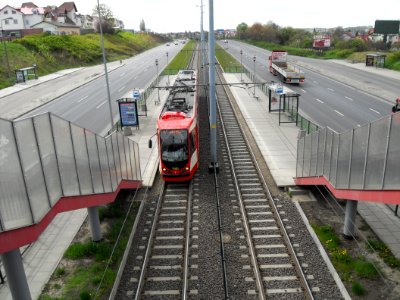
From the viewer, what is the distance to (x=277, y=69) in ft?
168

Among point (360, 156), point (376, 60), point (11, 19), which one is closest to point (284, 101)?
point (360, 156)

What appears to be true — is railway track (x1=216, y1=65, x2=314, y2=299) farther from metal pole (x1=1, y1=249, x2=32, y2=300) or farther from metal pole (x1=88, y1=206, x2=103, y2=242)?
metal pole (x1=1, y1=249, x2=32, y2=300)

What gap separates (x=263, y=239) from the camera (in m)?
12.6

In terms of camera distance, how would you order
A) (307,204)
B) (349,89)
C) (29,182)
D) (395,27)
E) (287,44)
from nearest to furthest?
(29,182) → (307,204) → (349,89) → (395,27) → (287,44)

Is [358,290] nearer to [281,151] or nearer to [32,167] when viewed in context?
[32,167]

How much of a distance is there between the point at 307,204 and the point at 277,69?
39.2 metres

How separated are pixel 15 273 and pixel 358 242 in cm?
986

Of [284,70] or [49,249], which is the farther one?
[284,70]

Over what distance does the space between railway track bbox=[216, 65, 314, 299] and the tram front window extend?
2.61 meters

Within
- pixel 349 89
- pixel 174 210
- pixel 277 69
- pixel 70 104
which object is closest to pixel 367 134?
pixel 174 210

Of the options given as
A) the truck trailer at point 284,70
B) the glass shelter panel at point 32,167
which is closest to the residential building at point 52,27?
the truck trailer at point 284,70

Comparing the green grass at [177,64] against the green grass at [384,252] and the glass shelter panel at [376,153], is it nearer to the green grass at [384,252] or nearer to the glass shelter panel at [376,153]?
the green grass at [384,252]

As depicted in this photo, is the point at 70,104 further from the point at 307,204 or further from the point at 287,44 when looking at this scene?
the point at 287,44

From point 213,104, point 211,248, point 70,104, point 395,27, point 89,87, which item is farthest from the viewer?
point 395,27
